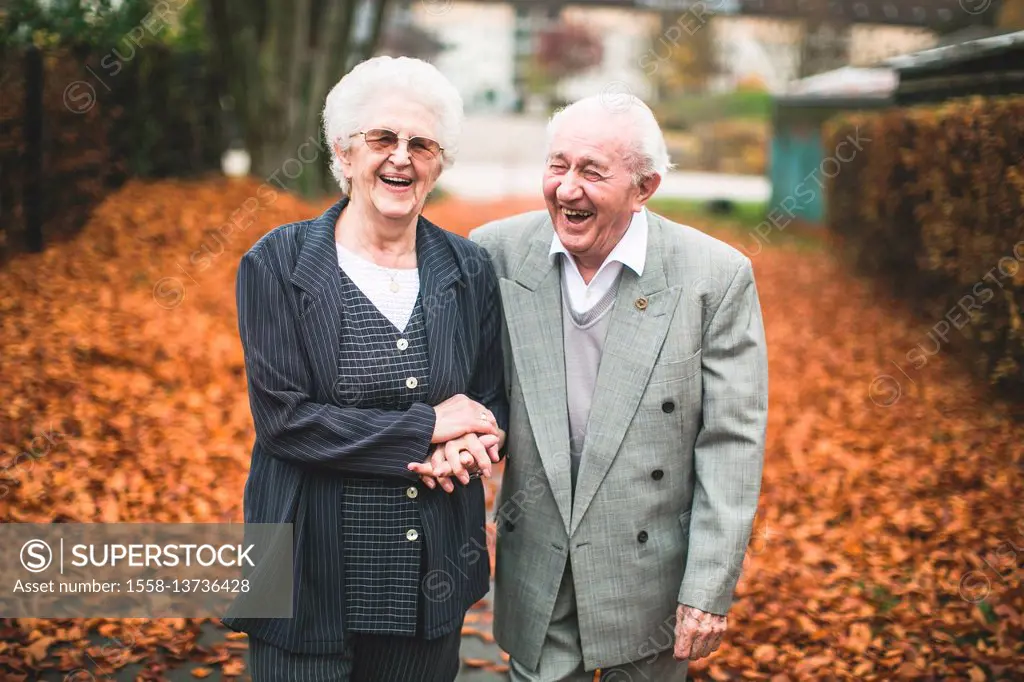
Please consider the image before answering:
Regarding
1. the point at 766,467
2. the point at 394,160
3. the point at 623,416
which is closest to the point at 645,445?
the point at 623,416

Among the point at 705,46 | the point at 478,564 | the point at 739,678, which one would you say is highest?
the point at 705,46

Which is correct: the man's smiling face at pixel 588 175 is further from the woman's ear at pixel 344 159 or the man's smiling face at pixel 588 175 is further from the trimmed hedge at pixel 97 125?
the trimmed hedge at pixel 97 125

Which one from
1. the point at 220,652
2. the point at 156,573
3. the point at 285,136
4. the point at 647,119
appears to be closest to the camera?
the point at 647,119

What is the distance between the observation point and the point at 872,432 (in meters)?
7.17

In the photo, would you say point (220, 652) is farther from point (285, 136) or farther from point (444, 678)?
point (285, 136)

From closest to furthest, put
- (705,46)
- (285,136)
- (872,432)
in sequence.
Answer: (872,432) < (285,136) < (705,46)

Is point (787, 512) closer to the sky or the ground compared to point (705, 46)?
closer to the ground

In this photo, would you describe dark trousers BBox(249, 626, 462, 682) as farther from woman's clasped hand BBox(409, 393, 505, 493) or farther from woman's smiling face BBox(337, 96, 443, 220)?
woman's smiling face BBox(337, 96, 443, 220)

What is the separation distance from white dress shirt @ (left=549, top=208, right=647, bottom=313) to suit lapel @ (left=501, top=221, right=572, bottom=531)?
0.15 feet

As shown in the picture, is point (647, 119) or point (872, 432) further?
point (872, 432)

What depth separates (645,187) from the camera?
2.71 m

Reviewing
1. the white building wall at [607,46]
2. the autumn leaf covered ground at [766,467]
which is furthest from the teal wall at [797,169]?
the white building wall at [607,46]

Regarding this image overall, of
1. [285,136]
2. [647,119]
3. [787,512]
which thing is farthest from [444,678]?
[285,136]

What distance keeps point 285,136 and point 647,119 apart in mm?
9169
